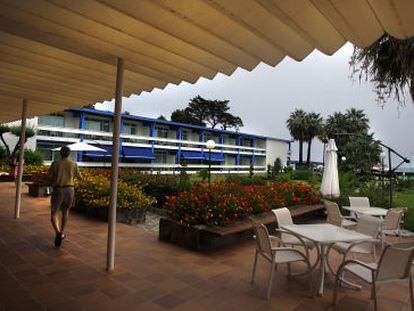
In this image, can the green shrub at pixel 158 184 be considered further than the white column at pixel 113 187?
Yes

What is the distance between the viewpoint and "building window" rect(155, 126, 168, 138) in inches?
1512

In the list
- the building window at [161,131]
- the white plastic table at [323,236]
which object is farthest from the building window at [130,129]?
the white plastic table at [323,236]

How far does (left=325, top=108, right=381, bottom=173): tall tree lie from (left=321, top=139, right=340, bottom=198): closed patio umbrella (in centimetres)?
1042

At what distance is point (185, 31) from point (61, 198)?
3.58 m

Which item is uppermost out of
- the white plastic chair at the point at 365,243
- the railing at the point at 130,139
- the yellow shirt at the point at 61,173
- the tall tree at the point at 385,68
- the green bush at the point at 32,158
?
the railing at the point at 130,139

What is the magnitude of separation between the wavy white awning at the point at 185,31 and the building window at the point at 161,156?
34.0m

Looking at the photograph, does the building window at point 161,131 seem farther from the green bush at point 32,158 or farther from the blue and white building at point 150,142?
the green bush at point 32,158

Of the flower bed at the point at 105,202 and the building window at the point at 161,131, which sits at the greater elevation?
the building window at the point at 161,131

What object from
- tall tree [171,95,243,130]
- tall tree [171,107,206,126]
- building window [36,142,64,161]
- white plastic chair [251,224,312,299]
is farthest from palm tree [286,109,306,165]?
white plastic chair [251,224,312,299]

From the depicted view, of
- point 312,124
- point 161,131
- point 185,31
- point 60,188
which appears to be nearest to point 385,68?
point 185,31

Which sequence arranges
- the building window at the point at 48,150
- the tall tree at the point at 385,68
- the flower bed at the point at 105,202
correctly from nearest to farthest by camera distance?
the tall tree at the point at 385,68 < the flower bed at the point at 105,202 < the building window at the point at 48,150

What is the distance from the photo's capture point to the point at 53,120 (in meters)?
27.8

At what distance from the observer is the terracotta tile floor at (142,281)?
3250 mm

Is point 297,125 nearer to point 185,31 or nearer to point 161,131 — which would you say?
point 161,131
